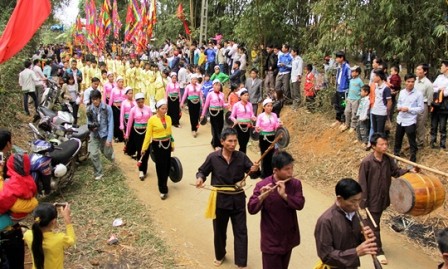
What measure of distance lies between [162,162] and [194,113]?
463 cm

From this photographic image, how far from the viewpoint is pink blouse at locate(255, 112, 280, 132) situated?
805 centimetres

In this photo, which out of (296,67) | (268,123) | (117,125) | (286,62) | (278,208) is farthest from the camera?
(286,62)

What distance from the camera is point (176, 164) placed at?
788 centimetres

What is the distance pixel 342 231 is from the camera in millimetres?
3367

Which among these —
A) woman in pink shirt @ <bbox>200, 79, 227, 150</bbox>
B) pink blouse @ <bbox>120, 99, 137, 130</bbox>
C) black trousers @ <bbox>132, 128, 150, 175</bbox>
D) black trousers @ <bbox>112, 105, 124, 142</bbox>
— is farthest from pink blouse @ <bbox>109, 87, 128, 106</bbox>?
woman in pink shirt @ <bbox>200, 79, 227, 150</bbox>

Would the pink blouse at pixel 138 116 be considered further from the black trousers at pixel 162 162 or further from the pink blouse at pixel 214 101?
the pink blouse at pixel 214 101

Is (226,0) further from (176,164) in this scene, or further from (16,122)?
(176,164)

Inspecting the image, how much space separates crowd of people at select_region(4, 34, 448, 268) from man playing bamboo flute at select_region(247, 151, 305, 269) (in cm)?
1

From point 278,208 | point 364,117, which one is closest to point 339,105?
point 364,117

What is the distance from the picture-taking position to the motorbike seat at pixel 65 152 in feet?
23.6

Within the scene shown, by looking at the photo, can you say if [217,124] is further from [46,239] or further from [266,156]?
[46,239]

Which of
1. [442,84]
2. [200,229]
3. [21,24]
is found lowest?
[200,229]

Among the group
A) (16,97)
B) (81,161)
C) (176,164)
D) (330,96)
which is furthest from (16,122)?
(330,96)

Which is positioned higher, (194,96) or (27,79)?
(27,79)
